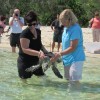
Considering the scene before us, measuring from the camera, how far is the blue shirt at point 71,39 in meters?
7.01

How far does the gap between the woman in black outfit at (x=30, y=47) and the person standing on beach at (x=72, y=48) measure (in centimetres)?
45

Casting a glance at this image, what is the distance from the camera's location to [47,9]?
37781 millimetres

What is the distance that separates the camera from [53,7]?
37062 mm

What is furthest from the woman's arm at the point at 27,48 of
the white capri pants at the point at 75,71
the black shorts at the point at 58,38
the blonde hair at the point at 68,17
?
the black shorts at the point at 58,38

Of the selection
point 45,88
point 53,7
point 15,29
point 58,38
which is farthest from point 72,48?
point 53,7

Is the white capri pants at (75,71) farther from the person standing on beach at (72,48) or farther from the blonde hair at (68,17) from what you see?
the blonde hair at (68,17)

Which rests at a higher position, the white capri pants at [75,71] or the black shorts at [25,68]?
the white capri pants at [75,71]

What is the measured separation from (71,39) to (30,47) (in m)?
1.05

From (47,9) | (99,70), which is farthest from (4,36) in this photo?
(47,9)

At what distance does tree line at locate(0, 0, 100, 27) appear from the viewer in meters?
33.8

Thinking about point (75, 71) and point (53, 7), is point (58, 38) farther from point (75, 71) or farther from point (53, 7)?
point (53, 7)

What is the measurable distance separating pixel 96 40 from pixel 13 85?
929 centimetres

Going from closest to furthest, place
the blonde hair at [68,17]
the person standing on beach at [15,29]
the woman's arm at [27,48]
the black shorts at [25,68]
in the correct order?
1. the blonde hair at [68,17]
2. the woman's arm at [27,48]
3. the black shorts at [25,68]
4. the person standing on beach at [15,29]

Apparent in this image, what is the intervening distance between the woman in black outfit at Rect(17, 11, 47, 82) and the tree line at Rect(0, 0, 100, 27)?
24617 millimetres
